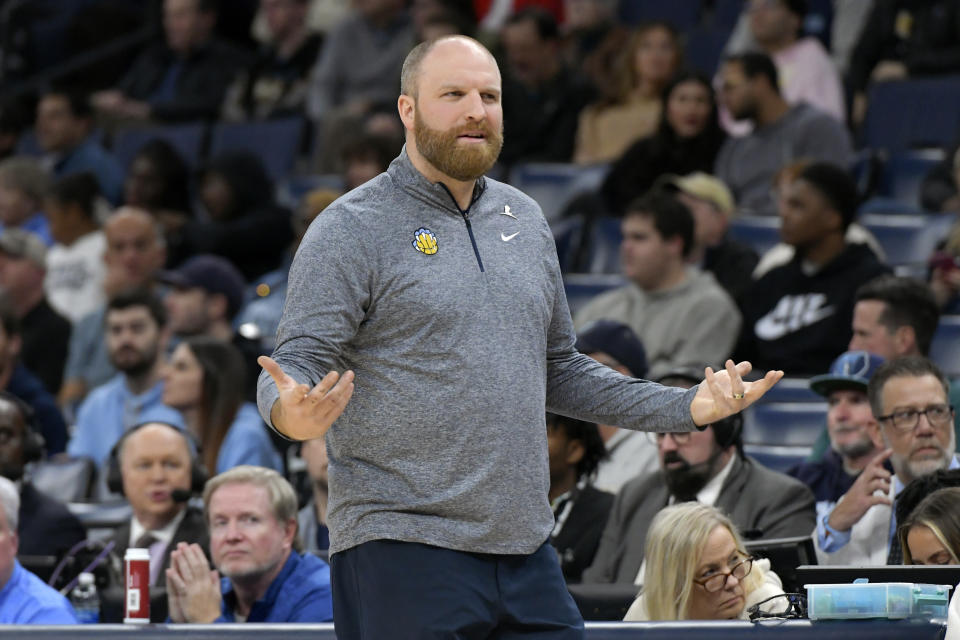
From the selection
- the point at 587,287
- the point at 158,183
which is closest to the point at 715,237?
the point at 587,287

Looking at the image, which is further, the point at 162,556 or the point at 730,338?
the point at 730,338

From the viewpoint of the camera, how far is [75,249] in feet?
31.9

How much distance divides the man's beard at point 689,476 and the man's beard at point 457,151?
2476 mm

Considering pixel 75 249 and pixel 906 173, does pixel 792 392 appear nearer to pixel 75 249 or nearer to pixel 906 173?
pixel 906 173

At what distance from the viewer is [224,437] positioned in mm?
7027

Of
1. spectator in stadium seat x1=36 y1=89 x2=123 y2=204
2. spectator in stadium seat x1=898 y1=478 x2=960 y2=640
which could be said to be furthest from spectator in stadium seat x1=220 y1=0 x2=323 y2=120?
spectator in stadium seat x1=898 y1=478 x2=960 y2=640

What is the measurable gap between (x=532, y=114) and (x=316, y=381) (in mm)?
7179

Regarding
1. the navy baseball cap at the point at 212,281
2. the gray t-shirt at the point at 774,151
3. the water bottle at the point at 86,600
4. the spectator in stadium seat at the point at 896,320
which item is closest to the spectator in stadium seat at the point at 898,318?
the spectator in stadium seat at the point at 896,320

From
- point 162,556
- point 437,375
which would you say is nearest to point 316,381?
point 437,375

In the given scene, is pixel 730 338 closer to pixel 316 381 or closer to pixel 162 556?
pixel 162 556

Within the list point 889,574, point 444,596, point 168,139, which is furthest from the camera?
point 168,139

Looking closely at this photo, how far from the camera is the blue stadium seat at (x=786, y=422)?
6621 mm

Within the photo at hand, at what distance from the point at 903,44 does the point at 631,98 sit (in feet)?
4.96

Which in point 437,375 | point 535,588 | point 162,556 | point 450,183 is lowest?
point 162,556
